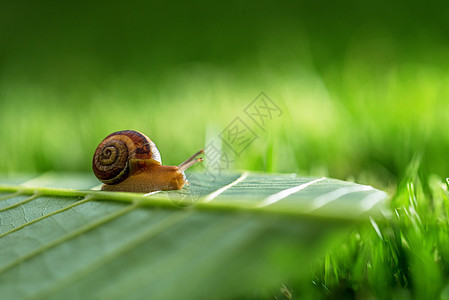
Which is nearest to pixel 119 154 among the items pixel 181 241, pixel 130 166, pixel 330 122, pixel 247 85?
pixel 130 166

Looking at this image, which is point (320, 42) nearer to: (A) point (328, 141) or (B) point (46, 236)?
(A) point (328, 141)

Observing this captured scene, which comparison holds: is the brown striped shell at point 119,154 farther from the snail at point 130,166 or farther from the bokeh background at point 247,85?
the bokeh background at point 247,85

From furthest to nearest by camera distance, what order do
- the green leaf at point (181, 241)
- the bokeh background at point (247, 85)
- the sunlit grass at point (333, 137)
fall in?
1. the bokeh background at point (247, 85)
2. the sunlit grass at point (333, 137)
3. the green leaf at point (181, 241)

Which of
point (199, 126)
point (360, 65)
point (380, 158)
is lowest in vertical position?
point (380, 158)

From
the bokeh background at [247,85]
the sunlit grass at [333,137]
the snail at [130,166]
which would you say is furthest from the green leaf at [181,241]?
the bokeh background at [247,85]

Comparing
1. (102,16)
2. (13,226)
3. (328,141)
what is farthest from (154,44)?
(13,226)

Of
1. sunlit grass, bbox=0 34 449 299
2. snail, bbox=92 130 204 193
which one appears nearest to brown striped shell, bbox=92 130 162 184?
snail, bbox=92 130 204 193

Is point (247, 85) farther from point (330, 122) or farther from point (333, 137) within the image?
point (333, 137)

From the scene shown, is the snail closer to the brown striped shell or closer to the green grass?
the brown striped shell
